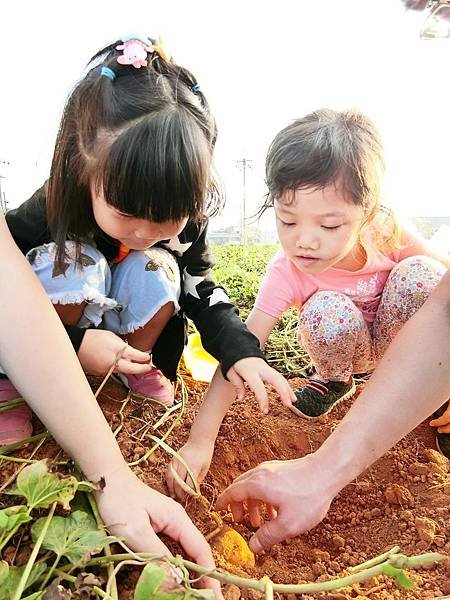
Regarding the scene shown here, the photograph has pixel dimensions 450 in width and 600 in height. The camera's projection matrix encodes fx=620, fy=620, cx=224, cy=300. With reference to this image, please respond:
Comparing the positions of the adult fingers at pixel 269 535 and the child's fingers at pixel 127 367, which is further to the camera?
the child's fingers at pixel 127 367

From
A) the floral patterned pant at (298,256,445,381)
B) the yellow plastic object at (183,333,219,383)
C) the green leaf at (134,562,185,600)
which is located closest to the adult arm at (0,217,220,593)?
the green leaf at (134,562,185,600)

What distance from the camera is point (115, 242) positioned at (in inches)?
50.3

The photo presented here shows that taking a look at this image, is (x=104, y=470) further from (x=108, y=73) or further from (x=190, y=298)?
(x=108, y=73)

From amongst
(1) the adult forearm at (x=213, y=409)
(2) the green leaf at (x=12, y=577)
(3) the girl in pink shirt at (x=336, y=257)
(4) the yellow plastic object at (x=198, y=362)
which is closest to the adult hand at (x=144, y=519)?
(2) the green leaf at (x=12, y=577)

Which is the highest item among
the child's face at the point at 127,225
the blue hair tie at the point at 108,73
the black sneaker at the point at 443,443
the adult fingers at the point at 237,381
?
the blue hair tie at the point at 108,73

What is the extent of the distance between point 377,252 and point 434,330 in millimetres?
491

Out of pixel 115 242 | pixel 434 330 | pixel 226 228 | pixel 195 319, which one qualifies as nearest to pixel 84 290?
pixel 115 242

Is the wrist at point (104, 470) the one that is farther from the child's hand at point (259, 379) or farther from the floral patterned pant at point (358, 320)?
the floral patterned pant at point (358, 320)

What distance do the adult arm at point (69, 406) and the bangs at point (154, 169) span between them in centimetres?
26

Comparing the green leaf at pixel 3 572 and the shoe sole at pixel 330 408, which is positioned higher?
the green leaf at pixel 3 572

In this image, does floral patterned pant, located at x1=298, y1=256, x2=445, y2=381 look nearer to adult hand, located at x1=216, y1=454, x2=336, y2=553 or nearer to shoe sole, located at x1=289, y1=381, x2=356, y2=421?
shoe sole, located at x1=289, y1=381, x2=356, y2=421

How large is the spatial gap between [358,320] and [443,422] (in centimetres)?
31

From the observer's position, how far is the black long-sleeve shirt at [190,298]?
1.20 m

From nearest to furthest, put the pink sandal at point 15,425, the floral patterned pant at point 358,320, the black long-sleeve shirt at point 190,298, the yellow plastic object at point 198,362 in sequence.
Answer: the pink sandal at point 15,425, the black long-sleeve shirt at point 190,298, the floral patterned pant at point 358,320, the yellow plastic object at point 198,362
